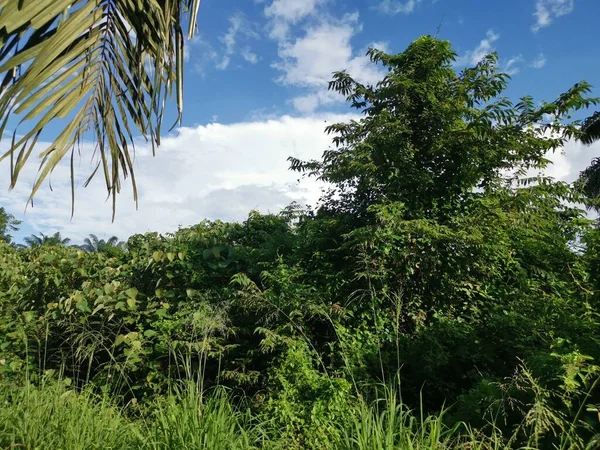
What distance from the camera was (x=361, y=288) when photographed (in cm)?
566

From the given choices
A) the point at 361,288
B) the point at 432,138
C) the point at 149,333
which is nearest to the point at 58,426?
the point at 149,333

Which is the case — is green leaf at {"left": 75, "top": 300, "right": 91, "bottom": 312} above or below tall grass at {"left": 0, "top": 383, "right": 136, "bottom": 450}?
above

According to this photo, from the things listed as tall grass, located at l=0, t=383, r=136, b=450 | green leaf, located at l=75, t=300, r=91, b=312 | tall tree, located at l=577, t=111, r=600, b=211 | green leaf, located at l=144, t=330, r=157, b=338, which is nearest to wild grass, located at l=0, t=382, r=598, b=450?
tall grass, located at l=0, t=383, r=136, b=450

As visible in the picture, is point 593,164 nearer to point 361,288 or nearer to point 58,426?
point 361,288

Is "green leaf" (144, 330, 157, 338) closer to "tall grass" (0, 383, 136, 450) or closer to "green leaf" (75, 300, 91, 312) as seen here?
"green leaf" (75, 300, 91, 312)

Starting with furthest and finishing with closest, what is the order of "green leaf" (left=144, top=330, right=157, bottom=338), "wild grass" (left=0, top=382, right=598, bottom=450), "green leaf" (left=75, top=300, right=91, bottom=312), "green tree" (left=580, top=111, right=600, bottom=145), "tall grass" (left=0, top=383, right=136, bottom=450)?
"green tree" (left=580, top=111, right=600, bottom=145)
"green leaf" (left=75, top=300, right=91, bottom=312)
"green leaf" (left=144, top=330, right=157, bottom=338)
"tall grass" (left=0, top=383, right=136, bottom=450)
"wild grass" (left=0, top=382, right=598, bottom=450)

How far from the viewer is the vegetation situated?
4.42m

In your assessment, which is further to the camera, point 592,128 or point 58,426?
point 592,128

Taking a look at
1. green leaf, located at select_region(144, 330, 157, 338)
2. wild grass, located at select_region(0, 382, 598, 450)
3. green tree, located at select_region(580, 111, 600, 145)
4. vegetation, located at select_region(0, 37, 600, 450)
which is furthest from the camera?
green tree, located at select_region(580, 111, 600, 145)

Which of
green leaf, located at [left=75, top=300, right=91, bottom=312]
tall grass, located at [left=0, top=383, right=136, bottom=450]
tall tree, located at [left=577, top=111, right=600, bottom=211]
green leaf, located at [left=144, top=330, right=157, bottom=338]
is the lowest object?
tall grass, located at [left=0, top=383, right=136, bottom=450]

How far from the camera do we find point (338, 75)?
6.59m

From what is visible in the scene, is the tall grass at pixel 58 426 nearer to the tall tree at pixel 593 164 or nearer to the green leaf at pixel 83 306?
the green leaf at pixel 83 306

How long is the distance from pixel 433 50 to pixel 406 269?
2816 millimetres

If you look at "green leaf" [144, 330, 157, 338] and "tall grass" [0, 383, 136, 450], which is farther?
"green leaf" [144, 330, 157, 338]
